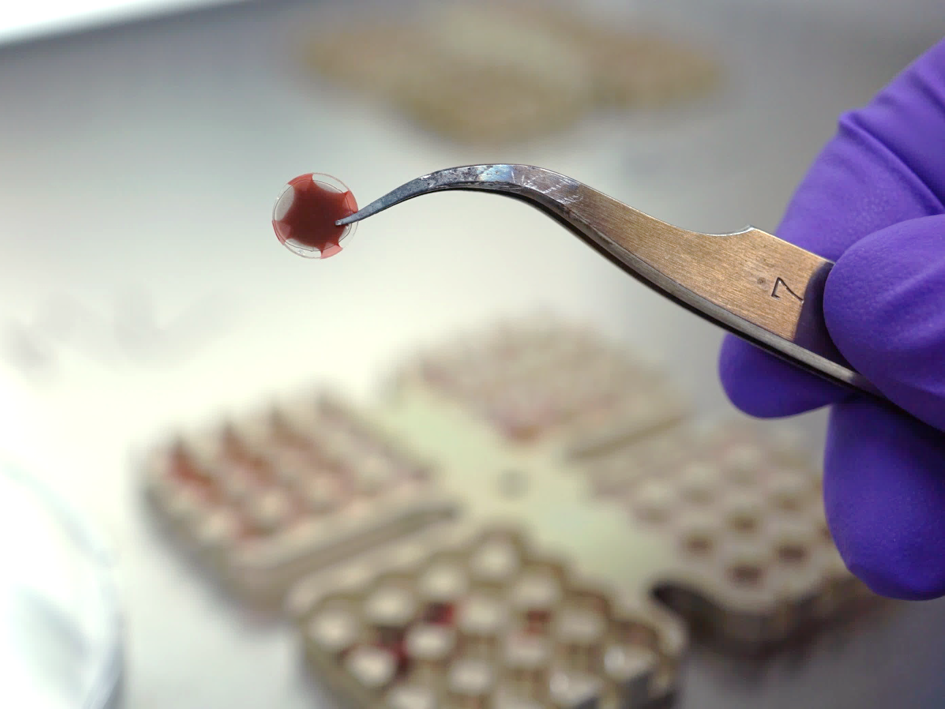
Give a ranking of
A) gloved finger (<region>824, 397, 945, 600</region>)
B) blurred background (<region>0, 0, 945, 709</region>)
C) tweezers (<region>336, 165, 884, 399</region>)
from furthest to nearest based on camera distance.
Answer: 1. blurred background (<region>0, 0, 945, 709</region>)
2. gloved finger (<region>824, 397, 945, 600</region>)
3. tweezers (<region>336, 165, 884, 399</region>)

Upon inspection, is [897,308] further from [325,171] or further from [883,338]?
[325,171]

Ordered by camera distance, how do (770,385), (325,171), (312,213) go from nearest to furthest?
(312,213)
(770,385)
(325,171)

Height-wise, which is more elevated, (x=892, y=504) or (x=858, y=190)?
(x=858, y=190)

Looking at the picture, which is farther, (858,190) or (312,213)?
(858,190)

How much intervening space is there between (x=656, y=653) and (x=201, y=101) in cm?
88

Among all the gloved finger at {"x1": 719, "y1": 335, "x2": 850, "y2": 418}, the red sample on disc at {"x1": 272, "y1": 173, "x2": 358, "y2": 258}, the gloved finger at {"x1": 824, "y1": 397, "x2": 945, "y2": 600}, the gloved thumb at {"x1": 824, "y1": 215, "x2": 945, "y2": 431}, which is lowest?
the gloved finger at {"x1": 824, "y1": 397, "x2": 945, "y2": 600}

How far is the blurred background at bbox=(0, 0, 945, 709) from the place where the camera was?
63 centimetres

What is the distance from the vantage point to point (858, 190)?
1.73 ft

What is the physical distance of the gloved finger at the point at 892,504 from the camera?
477mm

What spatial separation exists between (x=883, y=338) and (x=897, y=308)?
0.05ft

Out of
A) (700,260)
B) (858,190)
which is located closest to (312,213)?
(700,260)

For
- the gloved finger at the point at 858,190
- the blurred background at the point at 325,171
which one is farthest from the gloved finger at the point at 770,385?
the blurred background at the point at 325,171

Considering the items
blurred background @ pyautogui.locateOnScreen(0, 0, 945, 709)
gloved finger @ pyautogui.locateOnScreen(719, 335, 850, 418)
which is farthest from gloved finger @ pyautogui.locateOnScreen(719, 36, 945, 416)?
blurred background @ pyautogui.locateOnScreen(0, 0, 945, 709)

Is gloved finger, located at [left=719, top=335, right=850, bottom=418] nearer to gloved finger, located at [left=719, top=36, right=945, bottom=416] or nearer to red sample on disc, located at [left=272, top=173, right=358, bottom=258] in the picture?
gloved finger, located at [left=719, top=36, right=945, bottom=416]
